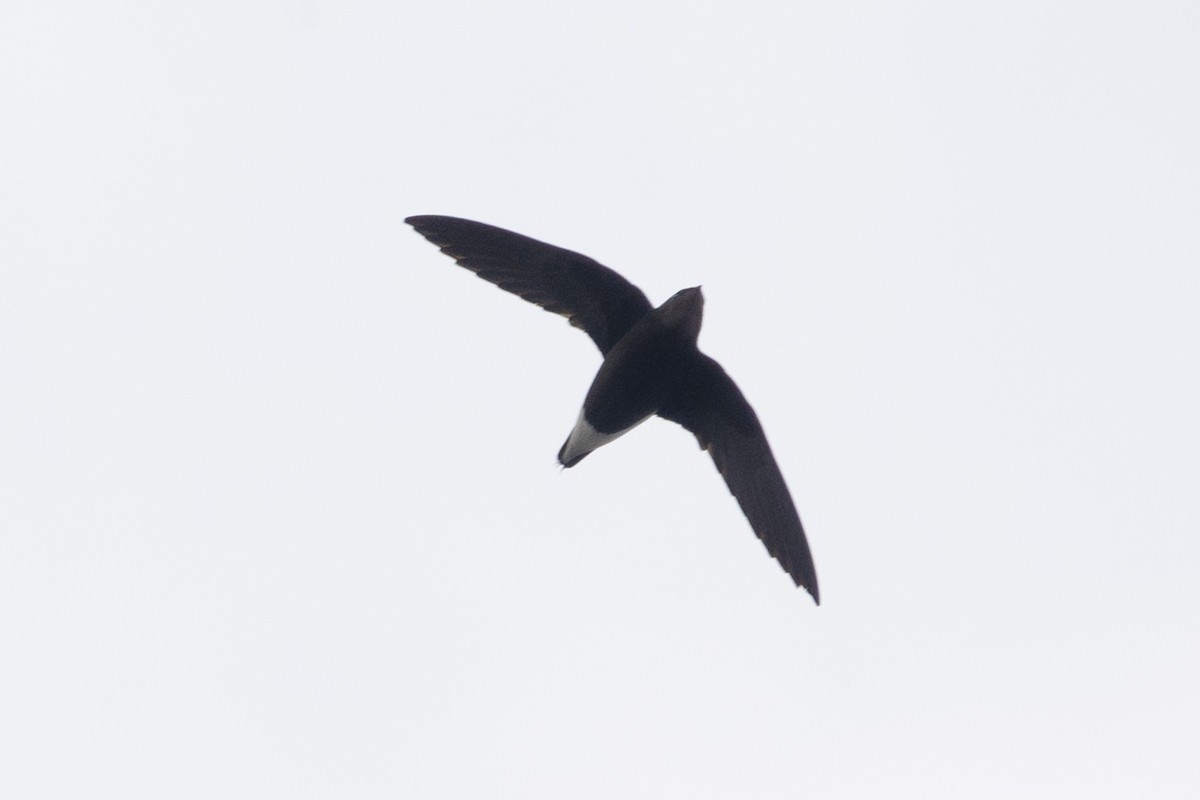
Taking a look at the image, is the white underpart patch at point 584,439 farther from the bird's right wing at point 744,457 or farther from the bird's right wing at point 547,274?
the bird's right wing at point 547,274

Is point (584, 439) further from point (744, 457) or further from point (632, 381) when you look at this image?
point (744, 457)

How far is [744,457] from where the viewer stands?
10203 mm

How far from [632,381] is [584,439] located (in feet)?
1.56

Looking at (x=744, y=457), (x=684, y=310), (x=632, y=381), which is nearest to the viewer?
(x=684, y=310)

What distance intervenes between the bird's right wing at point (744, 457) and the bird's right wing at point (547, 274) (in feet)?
1.94

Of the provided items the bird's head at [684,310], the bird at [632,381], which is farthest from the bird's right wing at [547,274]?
the bird's head at [684,310]

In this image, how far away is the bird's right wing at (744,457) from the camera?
9930 mm

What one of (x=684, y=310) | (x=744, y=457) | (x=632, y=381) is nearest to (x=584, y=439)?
(x=632, y=381)

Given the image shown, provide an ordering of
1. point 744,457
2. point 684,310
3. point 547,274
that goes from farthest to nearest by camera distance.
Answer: point 744,457, point 547,274, point 684,310

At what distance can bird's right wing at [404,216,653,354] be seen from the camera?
32.4 ft

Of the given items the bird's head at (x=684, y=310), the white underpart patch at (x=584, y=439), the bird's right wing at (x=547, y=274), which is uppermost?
the bird's right wing at (x=547, y=274)

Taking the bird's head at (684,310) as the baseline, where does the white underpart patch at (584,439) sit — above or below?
below

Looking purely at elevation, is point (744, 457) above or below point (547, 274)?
below

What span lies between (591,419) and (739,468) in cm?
119
